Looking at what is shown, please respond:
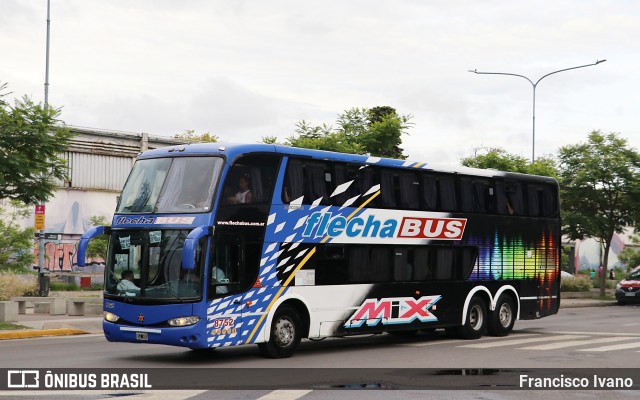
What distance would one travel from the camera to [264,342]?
1719cm

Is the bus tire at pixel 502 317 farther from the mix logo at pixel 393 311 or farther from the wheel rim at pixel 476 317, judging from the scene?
the mix logo at pixel 393 311

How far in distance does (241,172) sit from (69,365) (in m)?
4.43

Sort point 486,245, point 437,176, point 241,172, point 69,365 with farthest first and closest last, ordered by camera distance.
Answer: point 486,245
point 437,176
point 241,172
point 69,365

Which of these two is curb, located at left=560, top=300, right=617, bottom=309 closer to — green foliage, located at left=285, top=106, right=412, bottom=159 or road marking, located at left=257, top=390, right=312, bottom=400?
green foliage, located at left=285, top=106, right=412, bottom=159

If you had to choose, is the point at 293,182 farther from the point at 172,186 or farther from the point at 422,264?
the point at 422,264

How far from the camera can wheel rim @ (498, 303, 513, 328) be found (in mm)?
23594

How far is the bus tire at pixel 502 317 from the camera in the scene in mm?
23172

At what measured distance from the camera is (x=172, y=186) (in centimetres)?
1684

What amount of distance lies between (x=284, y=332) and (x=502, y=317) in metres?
8.04

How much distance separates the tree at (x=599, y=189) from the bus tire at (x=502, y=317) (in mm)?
22991

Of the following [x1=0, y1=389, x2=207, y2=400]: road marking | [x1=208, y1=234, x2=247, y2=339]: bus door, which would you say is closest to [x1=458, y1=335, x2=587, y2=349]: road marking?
[x1=208, y1=234, x2=247, y2=339]: bus door

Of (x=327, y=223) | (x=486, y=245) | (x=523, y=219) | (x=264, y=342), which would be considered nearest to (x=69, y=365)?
(x=264, y=342)

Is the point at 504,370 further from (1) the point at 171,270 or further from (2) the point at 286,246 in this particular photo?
(1) the point at 171,270

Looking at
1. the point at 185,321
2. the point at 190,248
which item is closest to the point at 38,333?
the point at 185,321
